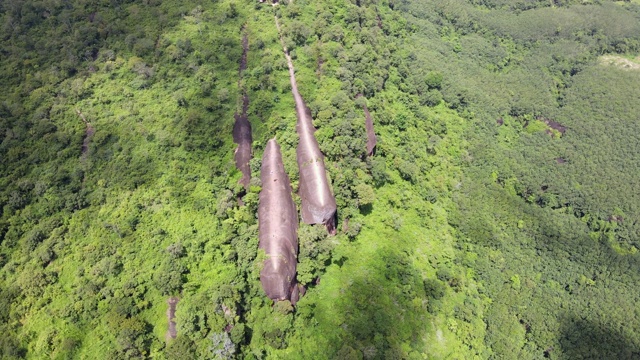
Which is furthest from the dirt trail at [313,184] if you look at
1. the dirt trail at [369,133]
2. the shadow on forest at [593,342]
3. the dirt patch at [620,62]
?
the dirt patch at [620,62]

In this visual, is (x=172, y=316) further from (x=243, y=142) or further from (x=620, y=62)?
(x=620, y=62)

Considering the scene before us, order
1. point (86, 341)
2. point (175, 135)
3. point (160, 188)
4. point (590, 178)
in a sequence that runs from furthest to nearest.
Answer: point (590, 178) < point (175, 135) < point (160, 188) < point (86, 341)

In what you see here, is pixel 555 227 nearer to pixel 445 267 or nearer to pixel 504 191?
pixel 504 191

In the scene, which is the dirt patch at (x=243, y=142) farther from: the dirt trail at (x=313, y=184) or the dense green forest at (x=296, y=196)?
the dirt trail at (x=313, y=184)

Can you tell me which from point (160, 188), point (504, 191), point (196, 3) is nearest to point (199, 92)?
point (160, 188)

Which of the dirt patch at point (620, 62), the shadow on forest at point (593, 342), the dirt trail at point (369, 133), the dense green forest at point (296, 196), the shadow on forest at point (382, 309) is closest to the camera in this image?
the dense green forest at point (296, 196)
